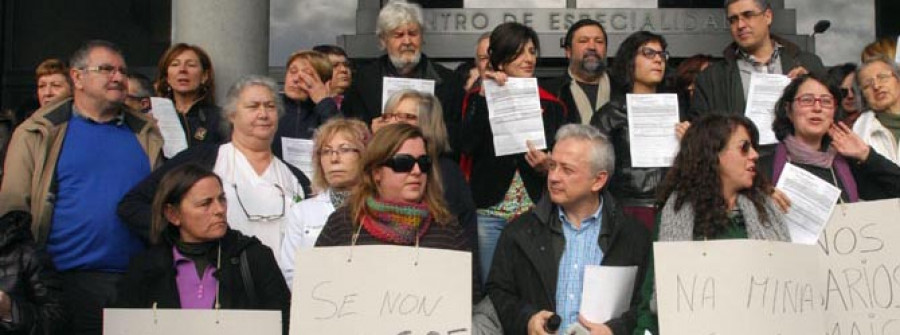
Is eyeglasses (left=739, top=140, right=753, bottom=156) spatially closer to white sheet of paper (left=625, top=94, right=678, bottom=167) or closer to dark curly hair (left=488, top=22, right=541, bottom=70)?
white sheet of paper (left=625, top=94, right=678, bottom=167)

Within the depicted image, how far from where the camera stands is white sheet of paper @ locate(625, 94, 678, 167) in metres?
6.57

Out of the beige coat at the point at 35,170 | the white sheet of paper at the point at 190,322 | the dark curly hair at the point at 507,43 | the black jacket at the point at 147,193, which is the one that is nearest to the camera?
the white sheet of paper at the point at 190,322

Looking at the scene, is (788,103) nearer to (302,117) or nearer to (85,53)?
(302,117)

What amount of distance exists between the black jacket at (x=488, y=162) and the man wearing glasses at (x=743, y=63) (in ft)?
3.00

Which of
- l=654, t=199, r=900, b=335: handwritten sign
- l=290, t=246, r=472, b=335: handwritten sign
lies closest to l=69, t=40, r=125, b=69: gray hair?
l=290, t=246, r=472, b=335: handwritten sign

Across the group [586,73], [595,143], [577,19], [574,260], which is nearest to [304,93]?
[586,73]

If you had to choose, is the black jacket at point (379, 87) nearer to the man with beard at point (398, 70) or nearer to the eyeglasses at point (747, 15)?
the man with beard at point (398, 70)

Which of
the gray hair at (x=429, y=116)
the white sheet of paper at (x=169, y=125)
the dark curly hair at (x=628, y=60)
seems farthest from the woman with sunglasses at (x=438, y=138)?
the white sheet of paper at (x=169, y=125)

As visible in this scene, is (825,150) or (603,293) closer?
(603,293)

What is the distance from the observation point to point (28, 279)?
18.5 feet

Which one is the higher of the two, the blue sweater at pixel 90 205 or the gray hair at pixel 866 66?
the gray hair at pixel 866 66

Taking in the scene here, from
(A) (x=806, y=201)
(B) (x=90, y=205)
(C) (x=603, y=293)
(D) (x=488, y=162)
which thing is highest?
(D) (x=488, y=162)

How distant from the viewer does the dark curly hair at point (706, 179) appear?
5.42 m

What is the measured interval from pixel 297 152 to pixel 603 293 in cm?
241
